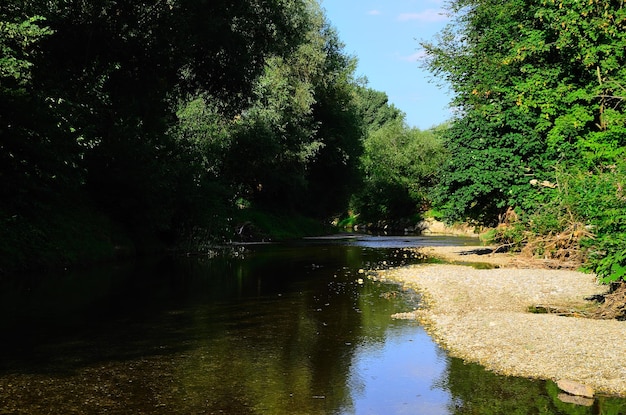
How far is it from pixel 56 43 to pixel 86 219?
7.77 meters

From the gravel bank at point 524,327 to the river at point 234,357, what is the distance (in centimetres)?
52

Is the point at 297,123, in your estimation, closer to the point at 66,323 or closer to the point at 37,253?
the point at 37,253

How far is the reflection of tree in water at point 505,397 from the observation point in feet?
26.9

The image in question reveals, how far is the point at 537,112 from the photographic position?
28312mm

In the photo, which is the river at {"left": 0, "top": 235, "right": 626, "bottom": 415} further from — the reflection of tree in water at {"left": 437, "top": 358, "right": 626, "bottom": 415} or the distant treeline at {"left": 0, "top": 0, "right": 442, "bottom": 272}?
the distant treeline at {"left": 0, "top": 0, "right": 442, "bottom": 272}

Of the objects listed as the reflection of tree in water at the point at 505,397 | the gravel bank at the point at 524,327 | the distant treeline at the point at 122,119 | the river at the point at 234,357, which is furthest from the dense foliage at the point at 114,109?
the reflection of tree in water at the point at 505,397

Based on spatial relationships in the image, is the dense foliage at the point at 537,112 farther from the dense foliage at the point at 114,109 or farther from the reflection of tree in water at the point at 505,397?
the reflection of tree in water at the point at 505,397

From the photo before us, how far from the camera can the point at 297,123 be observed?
166 ft

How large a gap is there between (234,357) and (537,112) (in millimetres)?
21871

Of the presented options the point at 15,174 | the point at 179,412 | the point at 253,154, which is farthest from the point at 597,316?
the point at 253,154

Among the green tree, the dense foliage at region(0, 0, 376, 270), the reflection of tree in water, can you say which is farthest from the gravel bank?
the green tree

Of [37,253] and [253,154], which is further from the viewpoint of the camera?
[253,154]

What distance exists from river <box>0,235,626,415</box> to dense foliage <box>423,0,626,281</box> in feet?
33.4

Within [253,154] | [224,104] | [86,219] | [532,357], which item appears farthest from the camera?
[253,154]
